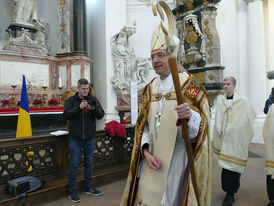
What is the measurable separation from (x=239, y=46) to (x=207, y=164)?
26.7ft

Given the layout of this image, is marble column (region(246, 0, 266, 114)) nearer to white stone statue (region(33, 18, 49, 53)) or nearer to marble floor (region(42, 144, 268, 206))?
marble floor (region(42, 144, 268, 206))

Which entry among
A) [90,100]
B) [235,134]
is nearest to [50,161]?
[90,100]

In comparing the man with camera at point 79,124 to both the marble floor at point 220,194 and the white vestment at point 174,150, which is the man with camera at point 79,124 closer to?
the marble floor at point 220,194

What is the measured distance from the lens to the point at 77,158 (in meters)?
3.48

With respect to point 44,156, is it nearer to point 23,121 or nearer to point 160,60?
point 23,121

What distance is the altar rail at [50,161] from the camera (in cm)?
340

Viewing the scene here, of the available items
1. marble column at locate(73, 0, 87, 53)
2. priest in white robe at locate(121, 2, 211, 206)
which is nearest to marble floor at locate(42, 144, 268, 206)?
priest in white robe at locate(121, 2, 211, 206)

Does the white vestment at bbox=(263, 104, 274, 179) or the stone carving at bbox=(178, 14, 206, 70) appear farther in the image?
the stone carving at bbox=(178, 14, 206, 70)

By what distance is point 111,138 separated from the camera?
4758 millimetres

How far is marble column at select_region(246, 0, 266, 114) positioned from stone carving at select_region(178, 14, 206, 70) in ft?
5.47

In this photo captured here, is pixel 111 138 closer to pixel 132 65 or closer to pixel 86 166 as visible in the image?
pixel 86 166

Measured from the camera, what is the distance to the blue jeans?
347cm

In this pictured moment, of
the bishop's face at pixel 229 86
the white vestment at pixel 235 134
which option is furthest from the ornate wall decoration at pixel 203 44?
the white vestment at pixel 235 134

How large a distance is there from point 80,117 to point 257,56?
7.06m
